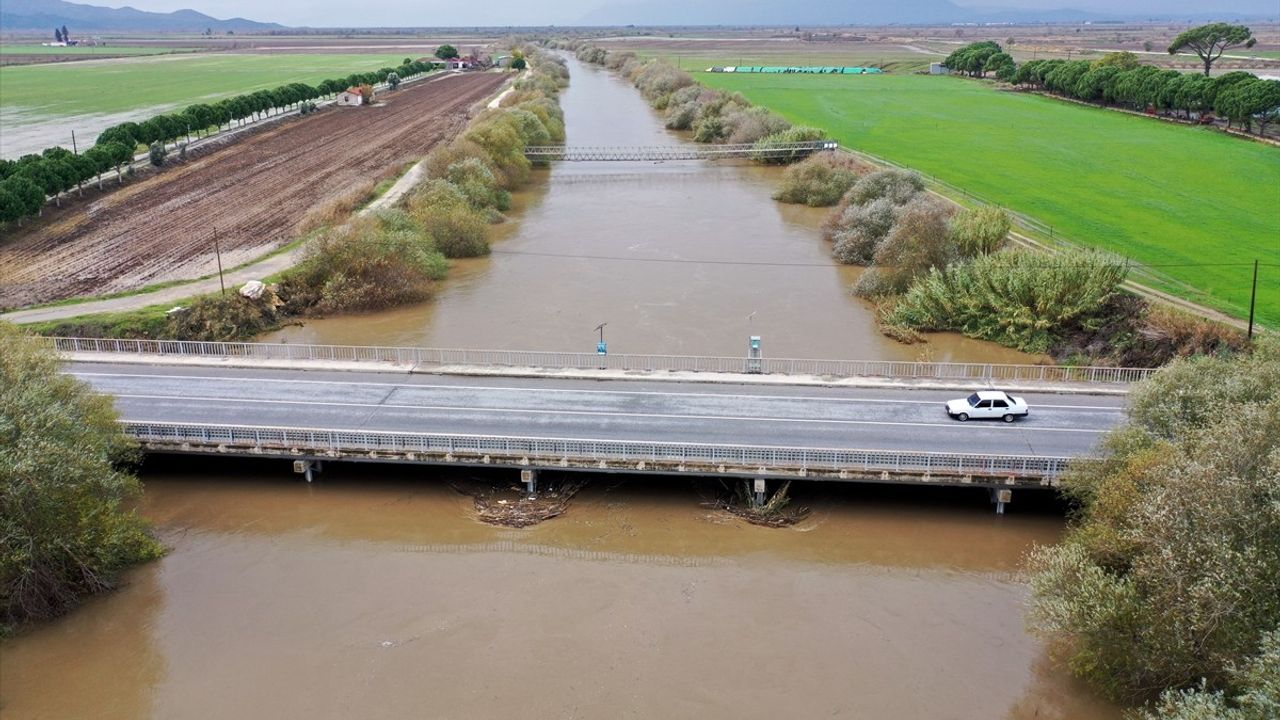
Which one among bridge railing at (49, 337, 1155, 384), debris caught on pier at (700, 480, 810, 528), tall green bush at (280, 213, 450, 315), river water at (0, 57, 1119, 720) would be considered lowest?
river water at (0, 57, 1119, 720)

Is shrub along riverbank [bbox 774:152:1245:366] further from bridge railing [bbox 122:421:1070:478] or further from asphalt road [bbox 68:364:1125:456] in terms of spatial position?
bridge railing [bbox 122:421:1070:478]

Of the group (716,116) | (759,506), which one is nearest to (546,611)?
(759,506)

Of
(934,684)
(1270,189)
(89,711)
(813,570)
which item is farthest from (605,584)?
(1270,189)

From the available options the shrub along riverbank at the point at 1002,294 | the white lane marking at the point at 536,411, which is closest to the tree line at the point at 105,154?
the white lane marking at the point at 536,411

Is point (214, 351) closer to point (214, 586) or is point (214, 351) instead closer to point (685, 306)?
point (214, 586)

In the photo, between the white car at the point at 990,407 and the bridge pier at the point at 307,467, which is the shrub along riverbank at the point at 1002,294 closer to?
the white car at the point at 990,407

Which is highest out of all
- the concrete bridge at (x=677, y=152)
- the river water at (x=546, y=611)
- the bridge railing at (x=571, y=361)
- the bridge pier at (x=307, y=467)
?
the concrete bridge at (x=677, y=152)

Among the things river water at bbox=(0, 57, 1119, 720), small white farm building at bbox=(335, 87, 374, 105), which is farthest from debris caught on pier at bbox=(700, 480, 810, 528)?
small white farm building at bbox=(335, 87, 374, 105)
